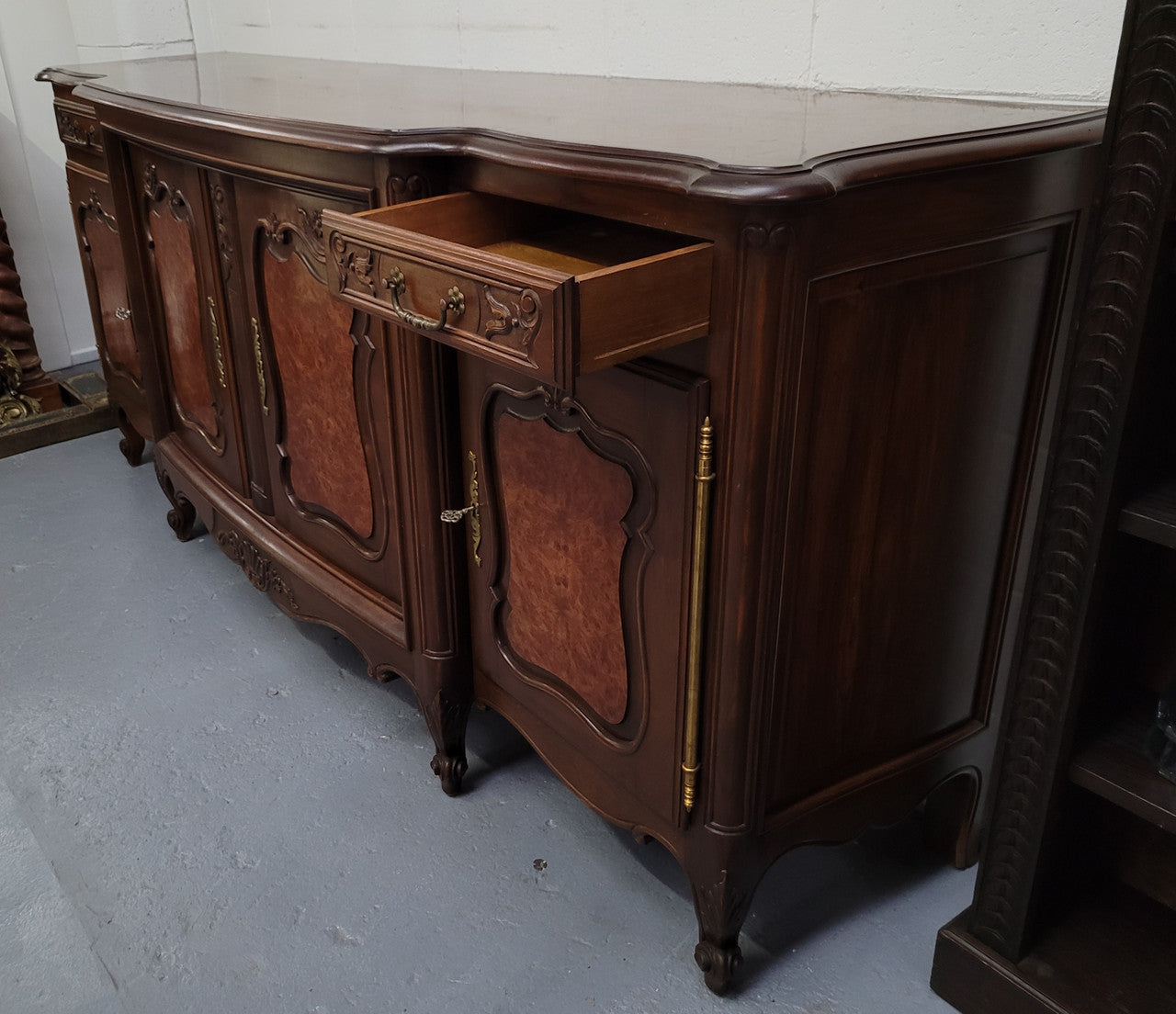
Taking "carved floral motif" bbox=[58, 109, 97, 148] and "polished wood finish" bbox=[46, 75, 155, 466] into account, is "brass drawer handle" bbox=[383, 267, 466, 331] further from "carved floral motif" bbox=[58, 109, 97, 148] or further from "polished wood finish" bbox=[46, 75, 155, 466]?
"carved floral motif" bbox=[58, 109, 97, 148]

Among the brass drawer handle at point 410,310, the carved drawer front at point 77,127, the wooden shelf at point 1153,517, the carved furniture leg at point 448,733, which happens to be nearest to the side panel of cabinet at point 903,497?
the wooden shelf at point 1153,517

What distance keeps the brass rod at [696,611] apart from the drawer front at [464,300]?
0.22m

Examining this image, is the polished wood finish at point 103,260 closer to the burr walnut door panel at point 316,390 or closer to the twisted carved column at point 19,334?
the twisted carved column at point 19,334

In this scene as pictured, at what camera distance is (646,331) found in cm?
98

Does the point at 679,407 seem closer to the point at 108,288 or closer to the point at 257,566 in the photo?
the point at 257,566

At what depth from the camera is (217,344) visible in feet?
6.51

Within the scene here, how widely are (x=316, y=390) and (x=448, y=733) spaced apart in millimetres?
590

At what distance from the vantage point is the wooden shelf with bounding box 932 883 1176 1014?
1.22m

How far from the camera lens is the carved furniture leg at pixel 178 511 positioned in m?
2.51

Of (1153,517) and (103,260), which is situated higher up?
(1153,517)

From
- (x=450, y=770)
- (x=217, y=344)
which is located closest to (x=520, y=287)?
(x=450, y=770)

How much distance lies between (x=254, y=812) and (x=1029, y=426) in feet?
4.24

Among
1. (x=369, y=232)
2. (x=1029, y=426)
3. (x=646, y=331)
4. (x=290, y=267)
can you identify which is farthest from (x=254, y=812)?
(x=1029, y=426)

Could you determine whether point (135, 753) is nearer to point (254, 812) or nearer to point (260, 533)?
point (254, 812)
